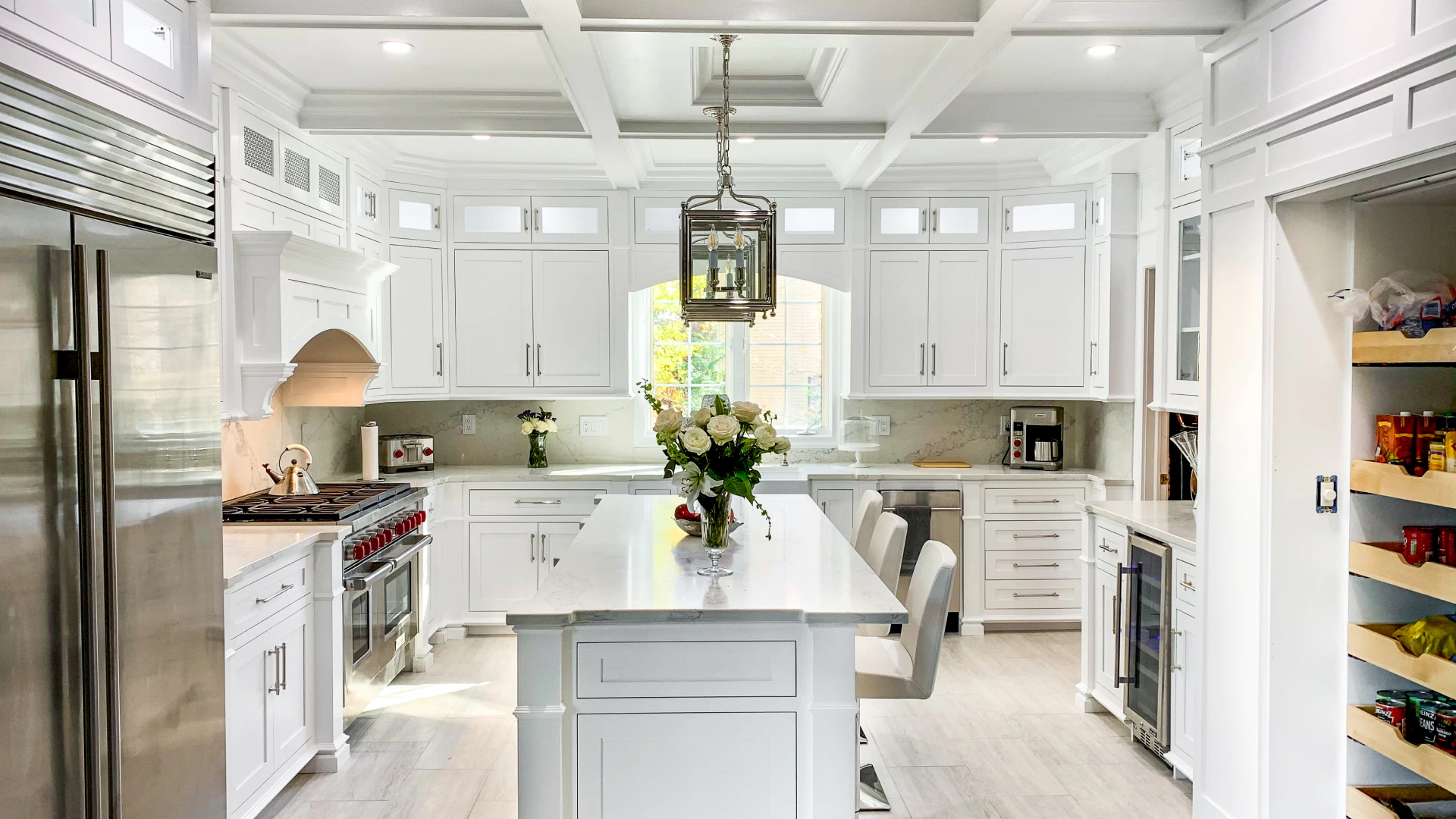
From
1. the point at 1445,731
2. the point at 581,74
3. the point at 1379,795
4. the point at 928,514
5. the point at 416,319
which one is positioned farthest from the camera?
the point at 928,514

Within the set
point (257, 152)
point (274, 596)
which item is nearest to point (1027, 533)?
point (274, 596)

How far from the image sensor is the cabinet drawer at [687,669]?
2277mm

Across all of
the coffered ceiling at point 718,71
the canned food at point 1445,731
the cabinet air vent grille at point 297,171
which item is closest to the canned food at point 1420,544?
the canned food at point 1445,731

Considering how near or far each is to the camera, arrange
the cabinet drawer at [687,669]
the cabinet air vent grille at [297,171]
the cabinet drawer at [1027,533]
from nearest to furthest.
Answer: the cabinet drawer at [687,669]
the cabinet air vent grille at [297,171]
the cabinet drawer at [1027,533]

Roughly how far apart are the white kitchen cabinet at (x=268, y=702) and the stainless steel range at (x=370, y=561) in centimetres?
25

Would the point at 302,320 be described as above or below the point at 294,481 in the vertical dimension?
above

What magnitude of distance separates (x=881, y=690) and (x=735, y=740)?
1.90 feet

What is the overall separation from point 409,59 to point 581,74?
0.78 metres

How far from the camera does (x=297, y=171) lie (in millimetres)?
3820

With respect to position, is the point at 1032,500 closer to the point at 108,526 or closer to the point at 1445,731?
the point at 1445,731

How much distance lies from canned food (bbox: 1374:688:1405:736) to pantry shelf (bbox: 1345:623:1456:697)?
0.06 meters

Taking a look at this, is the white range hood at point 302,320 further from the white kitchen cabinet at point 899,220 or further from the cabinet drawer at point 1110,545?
the cabinet drawer at point 1110,545

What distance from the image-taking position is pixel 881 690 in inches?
105

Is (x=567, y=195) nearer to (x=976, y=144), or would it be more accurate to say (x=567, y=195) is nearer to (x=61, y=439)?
(x=976, y=144)
